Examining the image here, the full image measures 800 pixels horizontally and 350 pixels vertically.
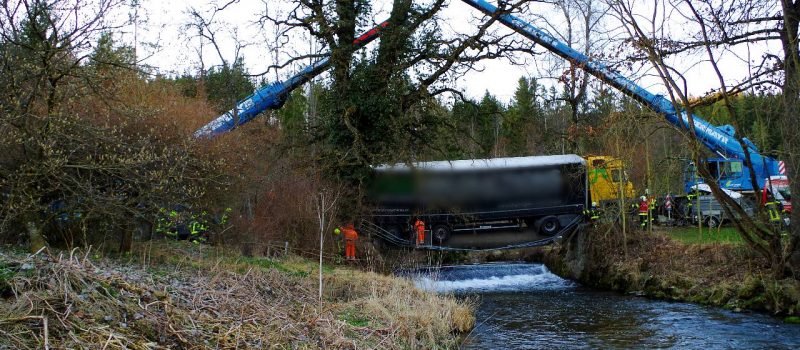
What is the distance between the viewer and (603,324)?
1370 cm

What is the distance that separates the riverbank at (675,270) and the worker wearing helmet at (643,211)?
672 mm

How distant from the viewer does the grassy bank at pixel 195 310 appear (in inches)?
228

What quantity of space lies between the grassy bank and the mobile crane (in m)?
5.73

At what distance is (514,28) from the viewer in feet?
67.4

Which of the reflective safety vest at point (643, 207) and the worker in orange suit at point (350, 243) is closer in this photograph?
the worker in orange suit at point (350, 243)

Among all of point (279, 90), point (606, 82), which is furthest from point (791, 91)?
point (279, 90)

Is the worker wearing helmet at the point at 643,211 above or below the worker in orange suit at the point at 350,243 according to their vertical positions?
above

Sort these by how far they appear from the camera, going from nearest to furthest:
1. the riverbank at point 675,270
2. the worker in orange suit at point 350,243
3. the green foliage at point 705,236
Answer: the riverbank at point 675,270 < the green foliage at point 705,236 < the worker in orange suit at point 350,243

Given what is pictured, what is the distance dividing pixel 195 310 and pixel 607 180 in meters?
16.9

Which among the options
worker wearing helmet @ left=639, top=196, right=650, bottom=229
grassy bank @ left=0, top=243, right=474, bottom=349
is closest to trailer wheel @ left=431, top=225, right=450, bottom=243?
worker wearing helmet @ left=639, top=196, right=650, bottom=229

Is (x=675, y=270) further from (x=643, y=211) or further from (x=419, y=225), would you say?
(x=419, y=225)

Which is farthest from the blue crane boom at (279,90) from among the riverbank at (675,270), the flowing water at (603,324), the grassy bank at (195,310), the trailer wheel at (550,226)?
the riverbank at (675,270)

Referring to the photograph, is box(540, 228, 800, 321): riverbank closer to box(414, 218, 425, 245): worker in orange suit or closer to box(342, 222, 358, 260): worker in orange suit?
box(414, 218, 425, 245): worker in orange suit

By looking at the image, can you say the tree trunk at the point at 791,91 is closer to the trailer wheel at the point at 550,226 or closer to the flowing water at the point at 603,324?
the flowing water at the point at 603,324
